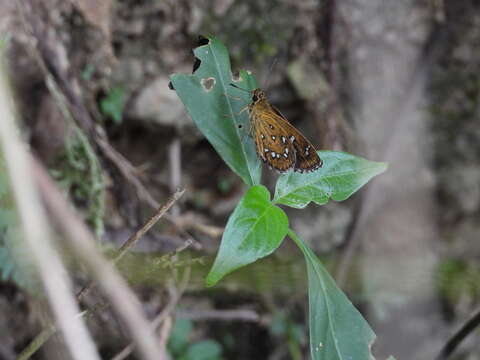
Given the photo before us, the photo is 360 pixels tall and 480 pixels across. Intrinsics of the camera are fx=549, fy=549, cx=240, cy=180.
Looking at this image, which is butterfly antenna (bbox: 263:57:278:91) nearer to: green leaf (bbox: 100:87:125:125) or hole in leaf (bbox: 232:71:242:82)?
green leaf (bbox: 100:87:125:125)

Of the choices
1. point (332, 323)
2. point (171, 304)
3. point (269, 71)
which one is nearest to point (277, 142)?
point (332, 323)

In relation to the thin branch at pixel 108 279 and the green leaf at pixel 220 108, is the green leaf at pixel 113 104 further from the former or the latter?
the thin branch at pixel 108 279

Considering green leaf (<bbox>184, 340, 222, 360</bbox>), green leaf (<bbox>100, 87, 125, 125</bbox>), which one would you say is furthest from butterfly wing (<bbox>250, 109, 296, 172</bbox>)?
green leaf (<bbox>184, 340, 222, 360</bbox>)

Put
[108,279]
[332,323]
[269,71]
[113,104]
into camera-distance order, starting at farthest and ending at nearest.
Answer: [269,71], [113,104], [332,323], [108,279]

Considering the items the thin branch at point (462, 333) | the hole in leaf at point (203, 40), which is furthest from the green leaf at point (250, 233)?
the thin branch at point (462, 333)

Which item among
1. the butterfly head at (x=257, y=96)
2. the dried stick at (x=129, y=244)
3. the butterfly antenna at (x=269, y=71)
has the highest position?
the butterfly antenna at (x=269, y=71)

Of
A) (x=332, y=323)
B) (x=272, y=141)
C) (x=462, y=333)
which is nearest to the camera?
(x=332, y=323)

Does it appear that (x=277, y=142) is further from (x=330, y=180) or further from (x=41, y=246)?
(x=41, y=246)
